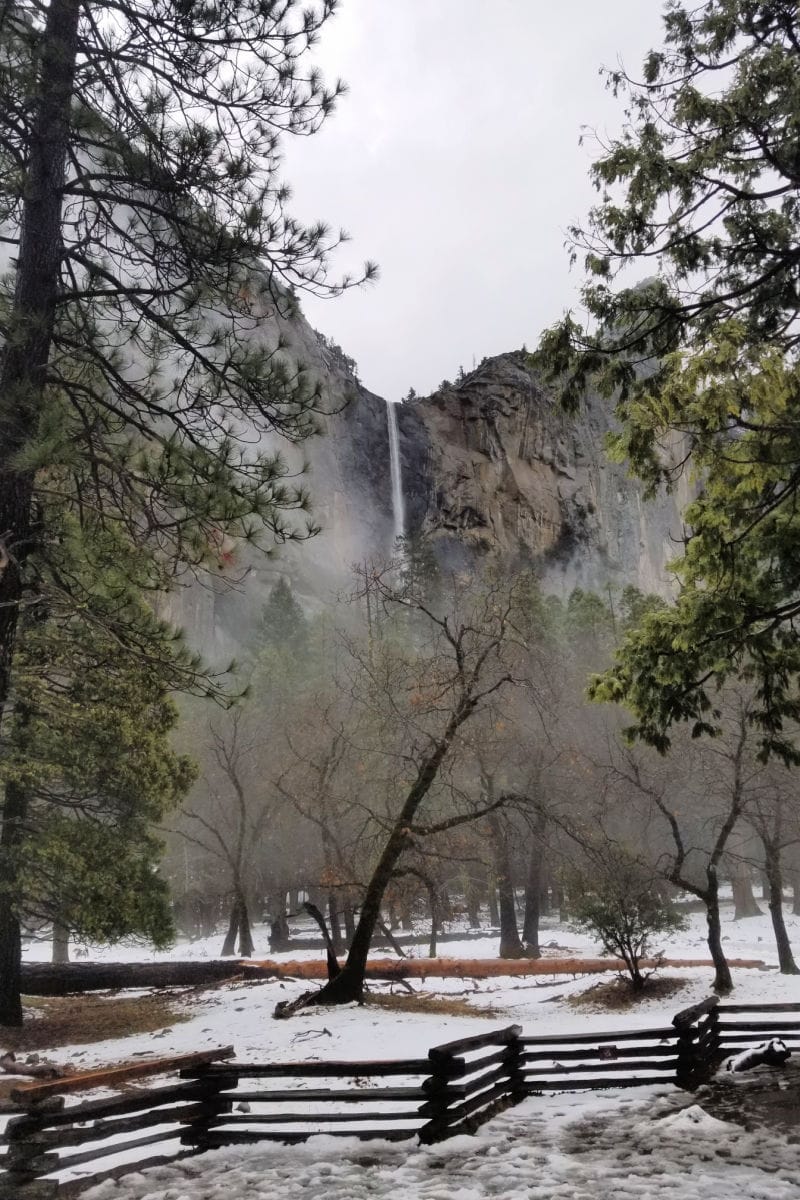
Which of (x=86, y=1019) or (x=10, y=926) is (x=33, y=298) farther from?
(x=86, y=1019)

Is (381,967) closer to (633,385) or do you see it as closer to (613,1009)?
(613,1009)

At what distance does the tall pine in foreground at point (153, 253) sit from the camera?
723 centimetres

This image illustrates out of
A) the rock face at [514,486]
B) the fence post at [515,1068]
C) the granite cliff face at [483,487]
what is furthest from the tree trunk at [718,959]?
the rock face at [514,486]

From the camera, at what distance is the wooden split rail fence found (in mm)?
5613

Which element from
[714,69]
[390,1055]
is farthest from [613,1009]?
[714,69]

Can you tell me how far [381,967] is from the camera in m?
22.0

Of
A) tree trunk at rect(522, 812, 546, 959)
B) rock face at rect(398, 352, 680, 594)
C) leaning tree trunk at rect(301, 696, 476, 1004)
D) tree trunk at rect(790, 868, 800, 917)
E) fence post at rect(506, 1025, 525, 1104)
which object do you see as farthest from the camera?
rock face at rect(398, 352, 680, 594)

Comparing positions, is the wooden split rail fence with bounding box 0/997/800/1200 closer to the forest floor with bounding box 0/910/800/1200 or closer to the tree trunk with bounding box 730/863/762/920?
the forest floor with bounding box 0/910/800/1200

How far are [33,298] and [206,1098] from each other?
700 cm

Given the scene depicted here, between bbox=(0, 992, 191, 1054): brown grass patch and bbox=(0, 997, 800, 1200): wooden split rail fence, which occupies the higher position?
bbox=(0, 997, 800, 1200): wooden split rail fence

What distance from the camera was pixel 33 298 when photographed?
24.9 ft

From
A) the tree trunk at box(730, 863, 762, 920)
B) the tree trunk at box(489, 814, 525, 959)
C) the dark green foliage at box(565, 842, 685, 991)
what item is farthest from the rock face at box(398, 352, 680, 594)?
the dark green foliage at box(565, 842, 685, 991)

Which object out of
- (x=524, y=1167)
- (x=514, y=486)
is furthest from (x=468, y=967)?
(x=514, y=486)

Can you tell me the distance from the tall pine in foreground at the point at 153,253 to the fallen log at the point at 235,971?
1376 centimetres
